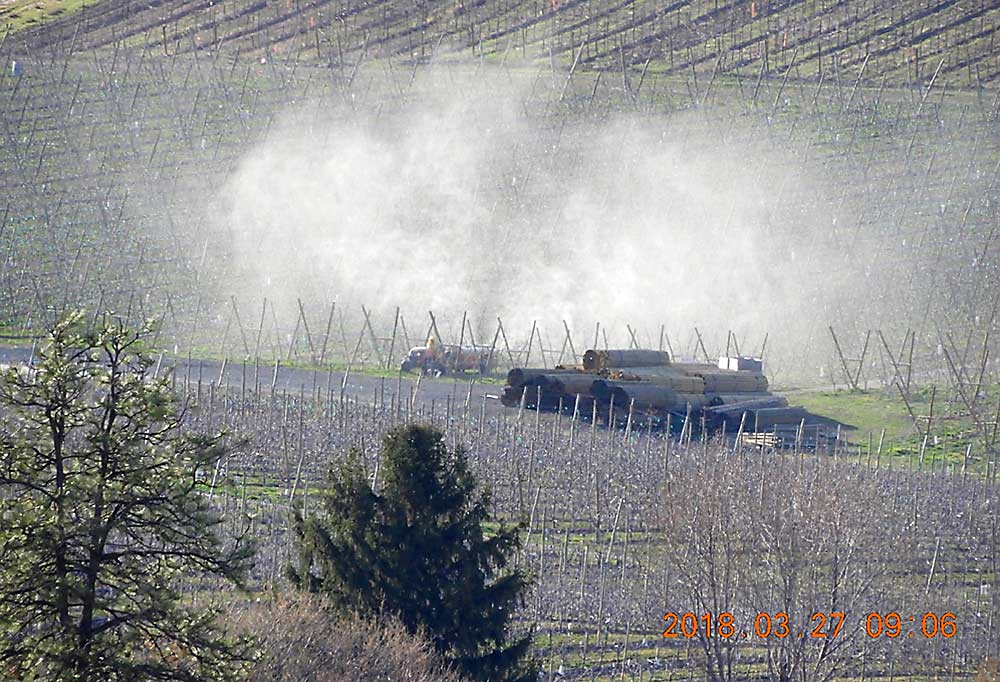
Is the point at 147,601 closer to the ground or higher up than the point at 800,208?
closer to the ground

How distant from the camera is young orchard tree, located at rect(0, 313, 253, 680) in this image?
11.7 metres

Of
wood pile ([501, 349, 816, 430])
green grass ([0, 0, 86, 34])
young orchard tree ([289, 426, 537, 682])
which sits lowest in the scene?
young orchard tree ([289, 426, 537, 682])

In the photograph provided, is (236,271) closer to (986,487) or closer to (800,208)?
(800,208)

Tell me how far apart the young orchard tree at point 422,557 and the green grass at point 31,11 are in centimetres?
5842

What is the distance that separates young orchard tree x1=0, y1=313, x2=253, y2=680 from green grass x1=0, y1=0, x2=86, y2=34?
63.4 metres

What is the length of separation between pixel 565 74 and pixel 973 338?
26.0 metres

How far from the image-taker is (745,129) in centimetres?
6312

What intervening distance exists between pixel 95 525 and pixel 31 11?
6985 cm

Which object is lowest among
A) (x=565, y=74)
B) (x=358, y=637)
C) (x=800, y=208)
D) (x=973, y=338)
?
(x=358, y=637)

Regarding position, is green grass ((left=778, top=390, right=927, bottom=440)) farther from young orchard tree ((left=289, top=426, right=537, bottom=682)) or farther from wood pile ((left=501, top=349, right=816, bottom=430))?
young orchard tree ((left=289, top=426, right=537, bottom=682))

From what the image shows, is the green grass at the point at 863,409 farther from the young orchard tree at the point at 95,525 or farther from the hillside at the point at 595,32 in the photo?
the hillside at the point at 595,32

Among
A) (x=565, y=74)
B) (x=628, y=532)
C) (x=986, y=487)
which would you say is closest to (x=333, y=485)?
(x=628, y=532)

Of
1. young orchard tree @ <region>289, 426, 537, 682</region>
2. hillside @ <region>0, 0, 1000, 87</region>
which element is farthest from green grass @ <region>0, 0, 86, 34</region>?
young orchard tree @ <region>289, 426, 537, 682</region>

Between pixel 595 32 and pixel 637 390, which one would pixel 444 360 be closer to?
pixel 637 390
